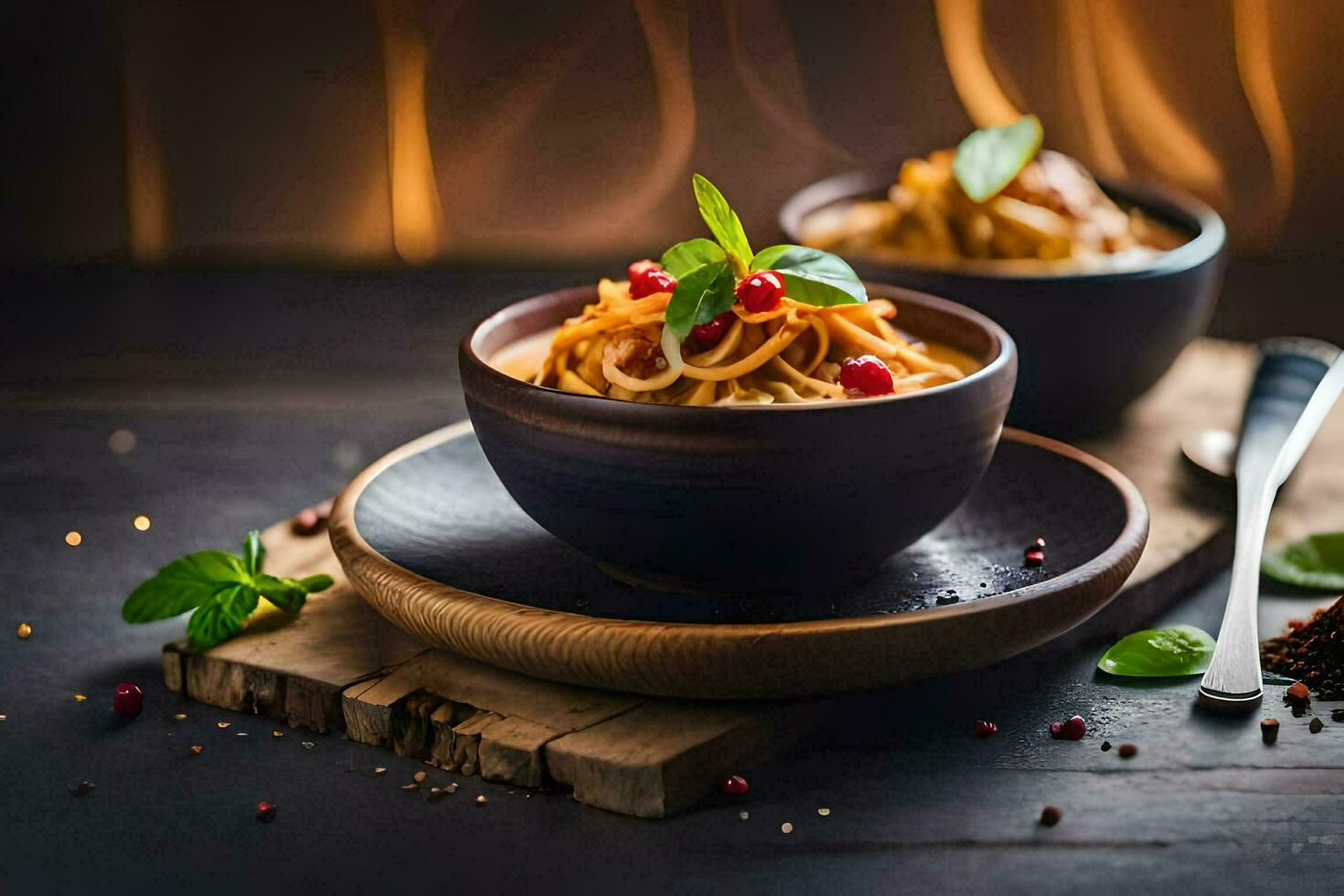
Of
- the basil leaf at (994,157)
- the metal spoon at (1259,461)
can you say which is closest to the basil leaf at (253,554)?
the metal spoon at (1259,461)

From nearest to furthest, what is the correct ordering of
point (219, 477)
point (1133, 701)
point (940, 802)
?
point (940, 802) → point (1133, 701) → point (219, 477)

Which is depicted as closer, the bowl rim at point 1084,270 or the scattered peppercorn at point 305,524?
the scattered peppercorn at point 305,524

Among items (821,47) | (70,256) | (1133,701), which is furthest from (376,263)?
(1133,701)

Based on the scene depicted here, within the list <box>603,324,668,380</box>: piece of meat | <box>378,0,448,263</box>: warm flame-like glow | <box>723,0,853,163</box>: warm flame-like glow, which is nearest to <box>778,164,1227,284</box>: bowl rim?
<box>603,324,668,380</box>: piece of meat

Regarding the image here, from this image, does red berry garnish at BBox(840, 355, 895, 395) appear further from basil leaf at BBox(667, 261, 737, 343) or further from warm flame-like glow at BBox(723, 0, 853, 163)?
warm flame-like glow at BBox(723, 0, 853, 163)

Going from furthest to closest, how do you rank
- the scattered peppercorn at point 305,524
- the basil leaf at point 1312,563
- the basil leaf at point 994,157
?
the basil leaf at point 994,157 < the scattered peppercorn at point 305,524 < the basil leaf at point 1312,563

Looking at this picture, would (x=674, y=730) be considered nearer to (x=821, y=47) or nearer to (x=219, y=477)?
(x=219, y=477)

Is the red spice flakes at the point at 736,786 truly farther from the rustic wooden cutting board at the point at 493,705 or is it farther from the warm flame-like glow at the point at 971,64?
the warm flame-like glow at the point at 971,64
